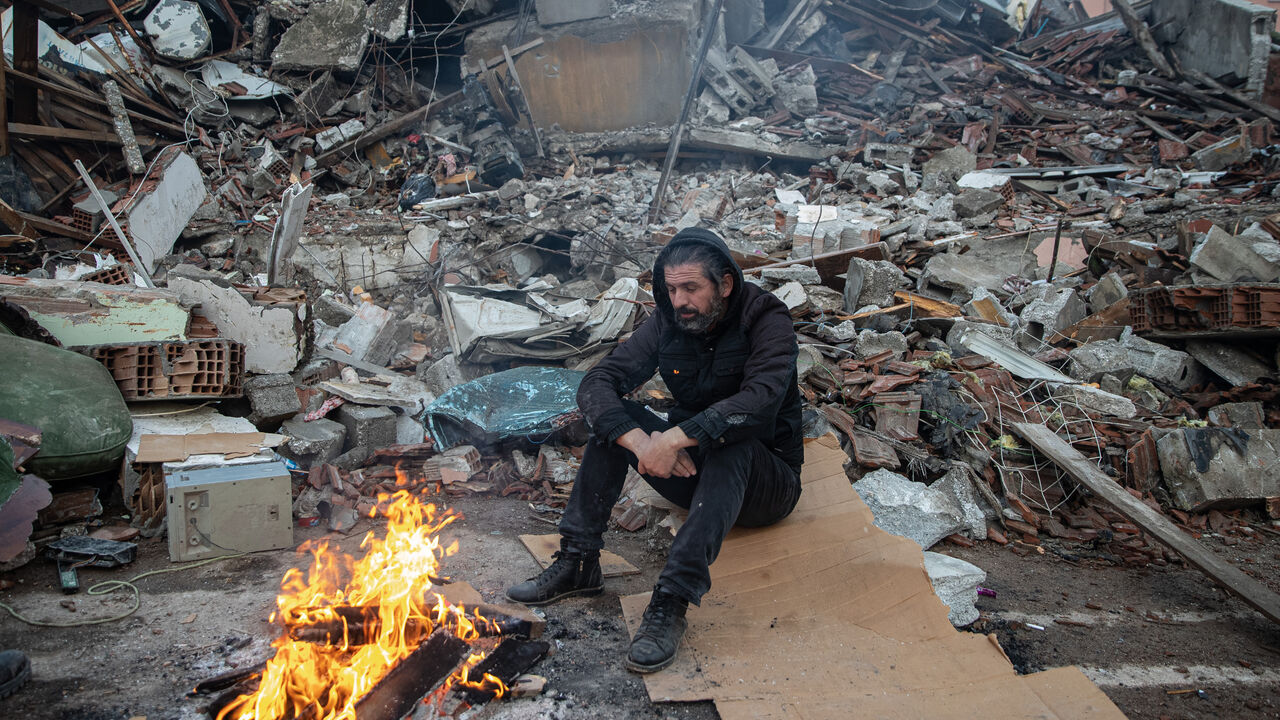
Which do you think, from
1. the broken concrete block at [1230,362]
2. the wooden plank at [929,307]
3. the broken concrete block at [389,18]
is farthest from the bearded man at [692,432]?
the broken concrete block at [389,18]

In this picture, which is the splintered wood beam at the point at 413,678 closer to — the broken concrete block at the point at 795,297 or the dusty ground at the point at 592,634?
the dusty ground at the point at 592,634

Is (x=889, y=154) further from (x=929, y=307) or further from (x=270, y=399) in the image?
(x=270, y=399)

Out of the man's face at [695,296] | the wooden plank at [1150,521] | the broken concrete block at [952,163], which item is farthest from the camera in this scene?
the broken concrete block at [952,163]

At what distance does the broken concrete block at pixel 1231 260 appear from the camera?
6316mm

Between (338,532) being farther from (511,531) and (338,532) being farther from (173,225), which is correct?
(173,225)

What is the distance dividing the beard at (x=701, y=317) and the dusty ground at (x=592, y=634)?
1252mm

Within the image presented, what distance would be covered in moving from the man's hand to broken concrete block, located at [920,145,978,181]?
10.3 metres

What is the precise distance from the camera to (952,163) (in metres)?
11.7

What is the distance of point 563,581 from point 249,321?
3605 millimetres

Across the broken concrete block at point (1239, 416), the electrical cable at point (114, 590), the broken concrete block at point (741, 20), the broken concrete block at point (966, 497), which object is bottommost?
the electrical cable at point (114, 590)

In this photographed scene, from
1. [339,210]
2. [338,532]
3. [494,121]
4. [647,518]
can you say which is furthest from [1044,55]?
[338,532]

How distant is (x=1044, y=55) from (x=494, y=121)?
12318mm

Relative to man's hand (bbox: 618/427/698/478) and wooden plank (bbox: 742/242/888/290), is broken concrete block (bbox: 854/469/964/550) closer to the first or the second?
man's hand (bbox: 618/427/698/478)

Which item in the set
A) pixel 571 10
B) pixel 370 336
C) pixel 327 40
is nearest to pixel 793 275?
pixel 370 336
